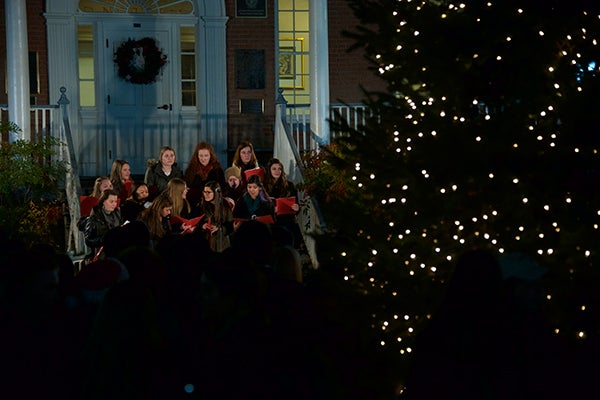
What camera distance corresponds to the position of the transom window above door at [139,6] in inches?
710

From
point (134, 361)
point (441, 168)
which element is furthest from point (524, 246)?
point (134, 361)

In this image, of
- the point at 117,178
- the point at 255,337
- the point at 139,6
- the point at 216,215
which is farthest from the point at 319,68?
the point at 255,337

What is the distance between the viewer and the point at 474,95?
17.9 ft

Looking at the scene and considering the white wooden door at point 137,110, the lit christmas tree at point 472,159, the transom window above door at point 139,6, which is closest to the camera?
the lit christmas tree at point 472,159

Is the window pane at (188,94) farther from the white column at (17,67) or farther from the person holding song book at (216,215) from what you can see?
the person holding song book at (216,215)

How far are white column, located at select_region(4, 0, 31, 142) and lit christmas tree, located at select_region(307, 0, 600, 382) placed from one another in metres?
10.7

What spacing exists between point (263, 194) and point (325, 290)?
25.8 feet

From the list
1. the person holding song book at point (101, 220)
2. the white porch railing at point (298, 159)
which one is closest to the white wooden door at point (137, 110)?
the white porch railing at point (298, 159)

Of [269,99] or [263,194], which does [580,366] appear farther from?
[269,99]

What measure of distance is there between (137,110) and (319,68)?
3.56 meters

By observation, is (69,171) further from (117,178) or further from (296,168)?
(296,168)

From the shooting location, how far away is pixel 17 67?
15562 millimetres

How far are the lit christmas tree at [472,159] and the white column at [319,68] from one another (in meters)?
10.6

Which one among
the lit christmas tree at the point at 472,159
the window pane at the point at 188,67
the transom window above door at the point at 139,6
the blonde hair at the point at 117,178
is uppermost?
the transom window above door at the point at 139,6
